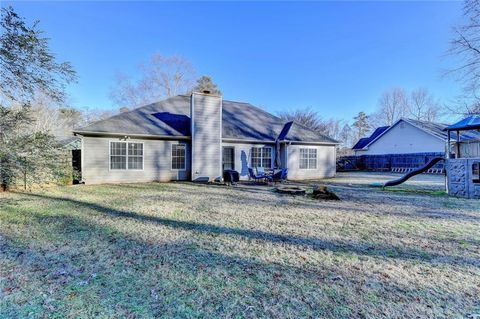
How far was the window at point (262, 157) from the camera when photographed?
14.8 metres

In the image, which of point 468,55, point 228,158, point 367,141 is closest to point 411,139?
point 367,141

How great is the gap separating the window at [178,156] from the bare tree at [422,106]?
38659 millimetres

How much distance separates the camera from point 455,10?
1083 centimetres

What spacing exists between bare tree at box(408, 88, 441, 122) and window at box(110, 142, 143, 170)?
4079 cm

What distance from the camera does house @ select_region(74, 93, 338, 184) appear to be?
39.9ft

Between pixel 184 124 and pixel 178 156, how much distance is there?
1992mm

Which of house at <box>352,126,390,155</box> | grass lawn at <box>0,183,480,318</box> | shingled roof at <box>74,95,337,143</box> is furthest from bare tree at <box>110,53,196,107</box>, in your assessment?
grass lawn at <box>0,183,480,318</box>

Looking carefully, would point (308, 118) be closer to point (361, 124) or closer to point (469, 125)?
point (361, 124)

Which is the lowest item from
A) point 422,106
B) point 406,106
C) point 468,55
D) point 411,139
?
point 411,139

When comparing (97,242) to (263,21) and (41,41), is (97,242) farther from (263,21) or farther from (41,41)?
(263,21)

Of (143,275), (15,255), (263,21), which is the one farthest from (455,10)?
(15,255)

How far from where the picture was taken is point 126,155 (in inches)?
494

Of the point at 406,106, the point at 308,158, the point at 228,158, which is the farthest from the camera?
the point at 406,106

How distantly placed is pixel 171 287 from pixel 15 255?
264 centimetres
